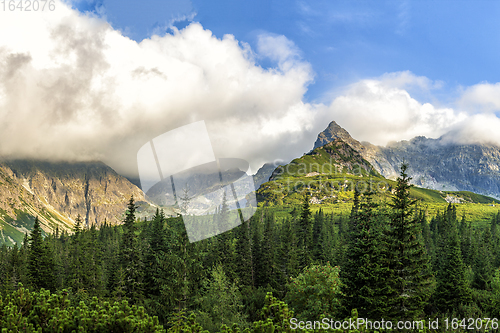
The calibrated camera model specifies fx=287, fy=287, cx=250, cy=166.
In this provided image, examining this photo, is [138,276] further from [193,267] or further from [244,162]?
[244,162]

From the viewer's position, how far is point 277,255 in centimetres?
6419

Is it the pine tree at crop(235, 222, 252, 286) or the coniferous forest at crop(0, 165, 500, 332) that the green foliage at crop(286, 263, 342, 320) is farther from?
the pine tree at crop(235, 222, 252, 286)

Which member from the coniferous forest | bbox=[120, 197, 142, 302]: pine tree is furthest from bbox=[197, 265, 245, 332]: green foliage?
bbox=[120, 197, 142, 302]: pine tree

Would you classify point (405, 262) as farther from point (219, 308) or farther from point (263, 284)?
point (263, 284)

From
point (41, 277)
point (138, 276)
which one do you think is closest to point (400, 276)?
point (138, 276)

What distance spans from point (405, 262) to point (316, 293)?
10.7 metres

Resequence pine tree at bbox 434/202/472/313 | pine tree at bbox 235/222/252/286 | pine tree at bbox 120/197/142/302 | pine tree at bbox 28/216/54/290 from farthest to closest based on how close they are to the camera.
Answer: pine tree at bbox 235/222/252/286, pine tree at bbox 28/216/54/290, pine tree at bbox 434/202/472/313, pine tree at bbox 120/197/142/302

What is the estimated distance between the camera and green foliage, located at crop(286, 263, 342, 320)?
32.1 metres

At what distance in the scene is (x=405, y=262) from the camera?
28.4 m

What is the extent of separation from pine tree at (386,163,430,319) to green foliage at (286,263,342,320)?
612 cm

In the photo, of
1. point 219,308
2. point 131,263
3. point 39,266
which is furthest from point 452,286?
point 39,266

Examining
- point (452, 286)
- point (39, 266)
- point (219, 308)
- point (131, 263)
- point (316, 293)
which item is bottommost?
point (219, 308)

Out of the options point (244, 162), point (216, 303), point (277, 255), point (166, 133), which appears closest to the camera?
point (166, 133)

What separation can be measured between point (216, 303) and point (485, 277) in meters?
52.5
